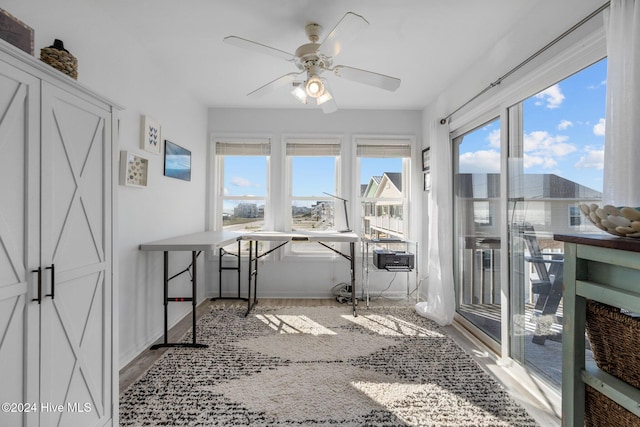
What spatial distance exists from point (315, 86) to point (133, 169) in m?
1.54

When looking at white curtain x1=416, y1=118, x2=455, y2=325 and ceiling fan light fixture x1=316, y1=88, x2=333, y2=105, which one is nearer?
ceiling fan light fixture x1=316, y1=88, x2=333, y2=105

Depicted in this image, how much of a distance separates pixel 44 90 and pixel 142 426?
5.61 feet

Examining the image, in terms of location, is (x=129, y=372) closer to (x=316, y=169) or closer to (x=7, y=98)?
(x=7, y=98)

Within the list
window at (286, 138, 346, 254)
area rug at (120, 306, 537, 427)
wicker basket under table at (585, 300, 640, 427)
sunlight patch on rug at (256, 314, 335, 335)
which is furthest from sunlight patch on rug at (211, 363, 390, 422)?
window at (286, 138, 346, 254)

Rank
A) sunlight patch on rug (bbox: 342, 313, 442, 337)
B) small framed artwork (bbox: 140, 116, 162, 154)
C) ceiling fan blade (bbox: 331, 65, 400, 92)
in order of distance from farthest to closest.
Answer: sunlight patch on rug (bbox: 342, 313, 442, 337) < small framed artwork (bbox: 140, 116, 162, 154) < ceiling fan blade (bbox: 331, 65, 400, 92)

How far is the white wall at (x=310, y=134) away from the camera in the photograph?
13.0 feet

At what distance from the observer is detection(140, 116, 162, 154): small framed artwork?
2.44 metres

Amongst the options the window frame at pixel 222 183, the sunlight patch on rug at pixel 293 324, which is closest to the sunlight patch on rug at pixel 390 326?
the sunlight patch on rug at pixel 293 324

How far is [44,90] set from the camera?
110cm

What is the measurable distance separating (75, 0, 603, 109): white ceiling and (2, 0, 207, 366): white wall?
191 mm

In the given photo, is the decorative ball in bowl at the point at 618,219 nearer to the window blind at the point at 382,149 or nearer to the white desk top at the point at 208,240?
the white desk top at the point at 208,240

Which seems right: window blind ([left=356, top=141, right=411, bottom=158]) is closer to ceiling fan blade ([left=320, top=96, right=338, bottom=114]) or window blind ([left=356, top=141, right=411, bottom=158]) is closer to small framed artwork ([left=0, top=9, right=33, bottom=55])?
ceiling fan blade ([left=320, top=96, right=338, bottom=114])

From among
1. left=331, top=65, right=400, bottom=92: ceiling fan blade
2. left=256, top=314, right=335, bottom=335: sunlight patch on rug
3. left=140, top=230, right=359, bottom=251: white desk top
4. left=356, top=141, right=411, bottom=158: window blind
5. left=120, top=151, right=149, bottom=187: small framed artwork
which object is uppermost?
left=331, top=65, right=400, bottom=92: ceiling fan blade

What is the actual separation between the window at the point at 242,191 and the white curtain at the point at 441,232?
2.14 meters
